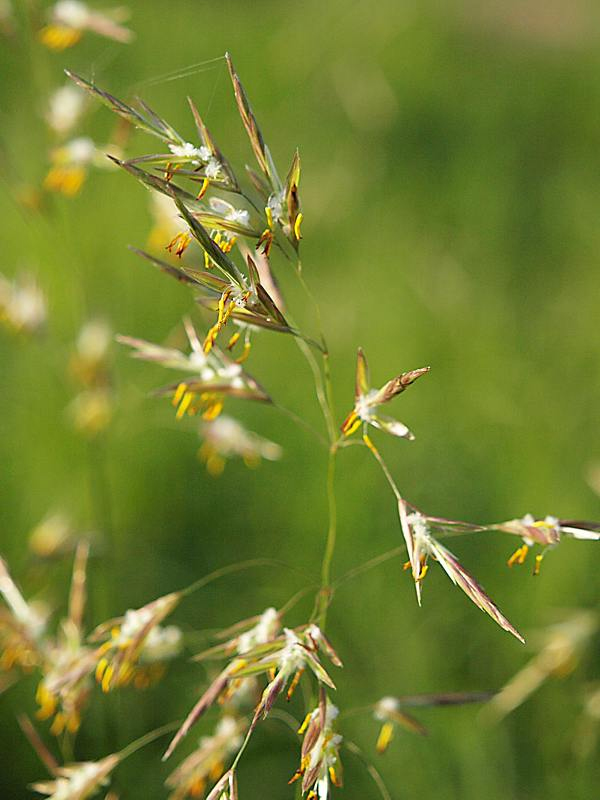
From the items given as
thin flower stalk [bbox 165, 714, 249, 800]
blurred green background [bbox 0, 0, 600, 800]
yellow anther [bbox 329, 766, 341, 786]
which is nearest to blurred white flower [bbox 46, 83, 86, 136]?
blurred green background [bbox 0, 0, 600, 800]

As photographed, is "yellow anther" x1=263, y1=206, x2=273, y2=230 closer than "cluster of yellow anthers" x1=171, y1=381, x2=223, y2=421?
Yes

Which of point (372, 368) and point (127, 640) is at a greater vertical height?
point (127, 640)

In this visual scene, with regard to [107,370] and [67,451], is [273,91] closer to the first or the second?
[67,451]

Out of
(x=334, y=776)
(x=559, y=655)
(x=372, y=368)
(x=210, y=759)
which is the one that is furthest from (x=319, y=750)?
(x=372, y=368)

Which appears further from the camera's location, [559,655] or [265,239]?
[559,655]

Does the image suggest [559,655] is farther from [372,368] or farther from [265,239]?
[372,368]

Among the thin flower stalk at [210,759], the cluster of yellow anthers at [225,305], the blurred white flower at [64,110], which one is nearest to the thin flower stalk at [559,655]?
the thin flower stalk at [210,759]

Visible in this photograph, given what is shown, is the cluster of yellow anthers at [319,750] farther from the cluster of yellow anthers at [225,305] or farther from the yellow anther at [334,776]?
the cluster of yellow anthers at [225,305]

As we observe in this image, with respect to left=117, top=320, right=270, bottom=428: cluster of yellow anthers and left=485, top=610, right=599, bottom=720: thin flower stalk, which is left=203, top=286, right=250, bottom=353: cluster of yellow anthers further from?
left=485, top=610, right=599, bottom=720: thin flower stalk
